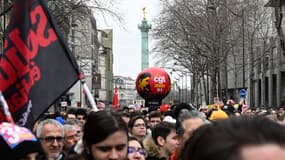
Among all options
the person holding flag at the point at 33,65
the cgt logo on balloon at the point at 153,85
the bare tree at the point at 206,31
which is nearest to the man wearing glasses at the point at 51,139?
the person holding flag at the point at 33,65

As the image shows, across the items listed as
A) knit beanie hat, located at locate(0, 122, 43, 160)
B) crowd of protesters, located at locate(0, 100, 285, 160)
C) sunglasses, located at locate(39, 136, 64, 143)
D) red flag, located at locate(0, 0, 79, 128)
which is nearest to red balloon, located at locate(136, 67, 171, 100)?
crowd of protesters, located at locate(0, 100, 285, 160)

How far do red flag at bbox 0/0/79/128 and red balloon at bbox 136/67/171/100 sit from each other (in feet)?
58.0

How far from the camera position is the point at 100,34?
124m

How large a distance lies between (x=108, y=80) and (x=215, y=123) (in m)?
133

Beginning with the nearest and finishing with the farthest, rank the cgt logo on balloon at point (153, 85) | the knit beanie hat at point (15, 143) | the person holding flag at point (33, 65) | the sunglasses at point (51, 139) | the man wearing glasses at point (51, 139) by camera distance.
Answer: the knit beanie hat at point (15, 143), the person holding flag at point (33, 65), the man wearing glasses at point (51, 139), the sunglasses at point (51, 139), the cgt logo on balloon at point (153, 85)

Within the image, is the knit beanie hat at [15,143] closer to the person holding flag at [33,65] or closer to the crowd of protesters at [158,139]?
the crowd of protesters at [158,139]

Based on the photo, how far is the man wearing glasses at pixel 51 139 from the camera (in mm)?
5754

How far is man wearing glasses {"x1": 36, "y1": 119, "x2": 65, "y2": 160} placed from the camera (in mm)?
5754

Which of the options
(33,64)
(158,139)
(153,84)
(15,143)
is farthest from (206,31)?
(15,143)

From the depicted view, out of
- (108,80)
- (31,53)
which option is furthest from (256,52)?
(108,80)

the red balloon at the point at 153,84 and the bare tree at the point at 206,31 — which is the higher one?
the bare tree at the point at 206,31

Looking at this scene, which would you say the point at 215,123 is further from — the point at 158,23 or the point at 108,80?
the point at 108,80

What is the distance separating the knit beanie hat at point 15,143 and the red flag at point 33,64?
1144 millimetres

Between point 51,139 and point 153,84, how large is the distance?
57.4 feet
